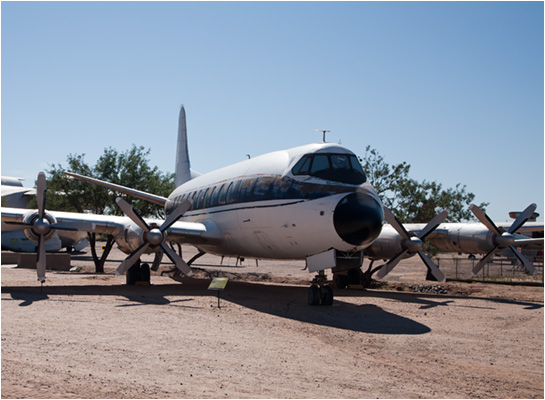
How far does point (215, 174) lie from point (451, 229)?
34.8ft

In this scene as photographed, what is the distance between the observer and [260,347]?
10961 millimetres

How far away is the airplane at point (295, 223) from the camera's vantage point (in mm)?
17062

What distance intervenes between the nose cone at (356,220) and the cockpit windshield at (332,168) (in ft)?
3.48

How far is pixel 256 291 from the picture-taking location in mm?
22078

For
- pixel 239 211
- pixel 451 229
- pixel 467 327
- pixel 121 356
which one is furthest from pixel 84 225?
pixel 451 229

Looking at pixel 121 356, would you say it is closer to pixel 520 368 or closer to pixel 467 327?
pixel 520 368

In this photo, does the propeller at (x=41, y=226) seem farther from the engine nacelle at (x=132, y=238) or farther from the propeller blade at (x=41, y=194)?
the engine nacelle at (x=132, y=238)

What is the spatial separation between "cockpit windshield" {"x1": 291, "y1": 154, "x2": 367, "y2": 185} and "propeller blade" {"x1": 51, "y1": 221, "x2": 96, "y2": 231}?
7868 millimetres

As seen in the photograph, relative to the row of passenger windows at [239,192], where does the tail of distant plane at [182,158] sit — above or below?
above

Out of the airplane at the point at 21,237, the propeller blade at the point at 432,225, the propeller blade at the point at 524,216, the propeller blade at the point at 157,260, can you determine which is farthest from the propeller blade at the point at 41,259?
the propeller blade at the point at 524,216

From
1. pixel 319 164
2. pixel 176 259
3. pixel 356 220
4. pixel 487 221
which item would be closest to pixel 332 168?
pixel 319 164

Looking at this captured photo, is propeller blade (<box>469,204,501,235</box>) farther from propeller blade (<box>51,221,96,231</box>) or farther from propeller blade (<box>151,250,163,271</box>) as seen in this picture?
propeller blade (<box>51,221,96,231</box>)

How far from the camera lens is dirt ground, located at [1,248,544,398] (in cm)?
821

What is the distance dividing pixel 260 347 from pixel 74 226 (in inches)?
465
